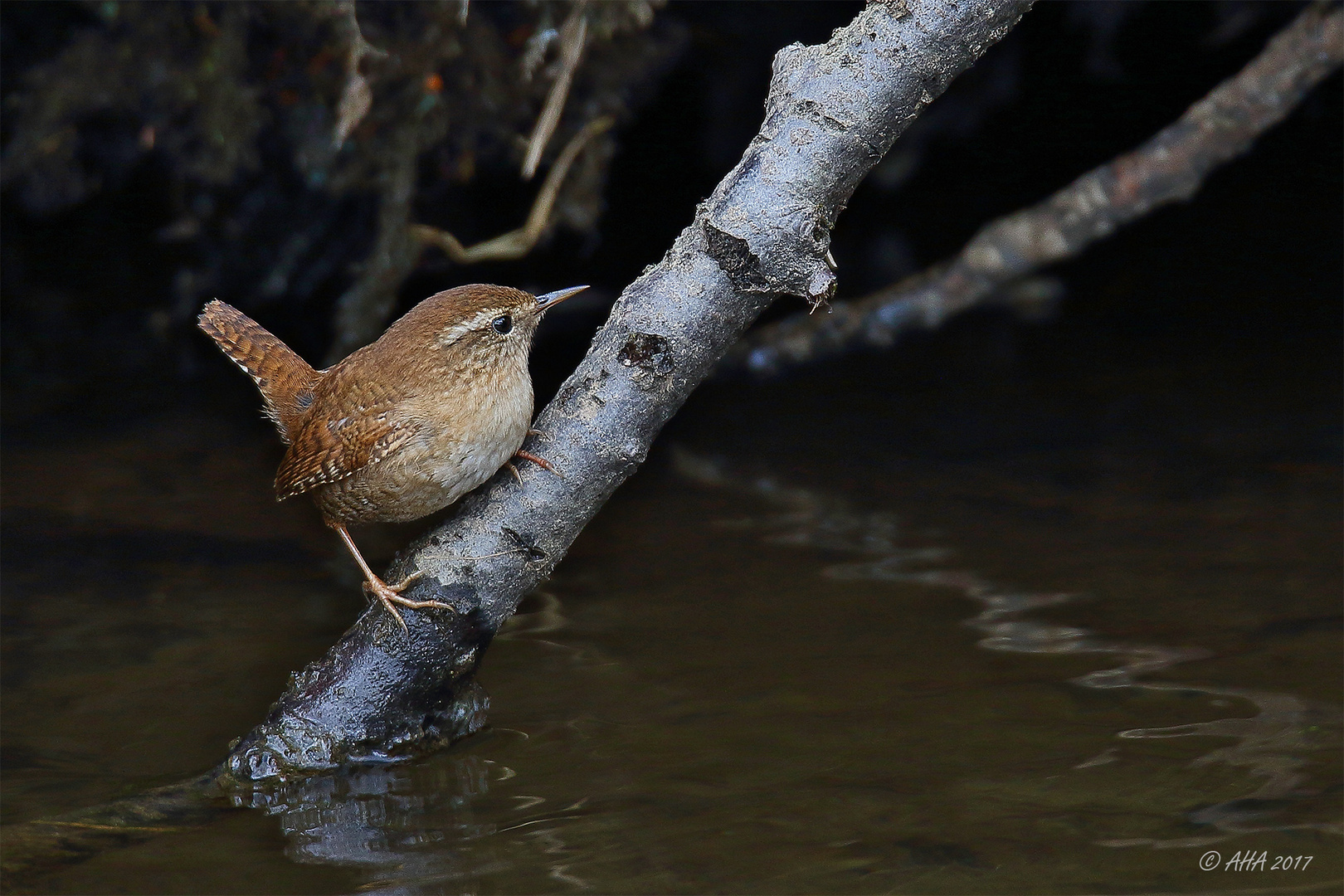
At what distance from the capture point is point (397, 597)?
3.44 metres

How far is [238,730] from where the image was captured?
13.4 feet

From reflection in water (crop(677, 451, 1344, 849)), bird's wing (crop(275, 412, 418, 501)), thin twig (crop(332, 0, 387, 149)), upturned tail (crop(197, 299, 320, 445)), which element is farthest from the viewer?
thin twig (crop(332, 0, 387, 149))

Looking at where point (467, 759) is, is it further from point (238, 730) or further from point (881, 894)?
point (881, 894)

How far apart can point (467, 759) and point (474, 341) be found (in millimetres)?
1223

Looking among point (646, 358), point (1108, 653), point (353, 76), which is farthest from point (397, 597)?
point (353, 76)

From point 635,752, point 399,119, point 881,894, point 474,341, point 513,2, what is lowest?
point 881,894

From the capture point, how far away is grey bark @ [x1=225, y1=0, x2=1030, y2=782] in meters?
3.21

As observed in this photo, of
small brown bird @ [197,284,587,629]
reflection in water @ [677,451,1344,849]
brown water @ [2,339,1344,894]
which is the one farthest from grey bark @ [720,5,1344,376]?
small brown bird @ [197,284,587,629]

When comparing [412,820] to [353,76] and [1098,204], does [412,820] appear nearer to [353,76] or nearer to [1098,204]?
[353,76]

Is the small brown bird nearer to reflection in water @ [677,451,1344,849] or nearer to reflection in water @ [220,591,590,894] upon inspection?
reflection in water @ [220,591,590,894]

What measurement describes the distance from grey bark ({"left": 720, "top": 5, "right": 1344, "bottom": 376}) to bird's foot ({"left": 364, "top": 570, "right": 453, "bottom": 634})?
2.63 metres

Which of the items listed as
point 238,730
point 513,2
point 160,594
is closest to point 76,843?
point 238,730

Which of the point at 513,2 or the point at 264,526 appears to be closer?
the point at 264,526

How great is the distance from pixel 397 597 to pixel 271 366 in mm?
1104
